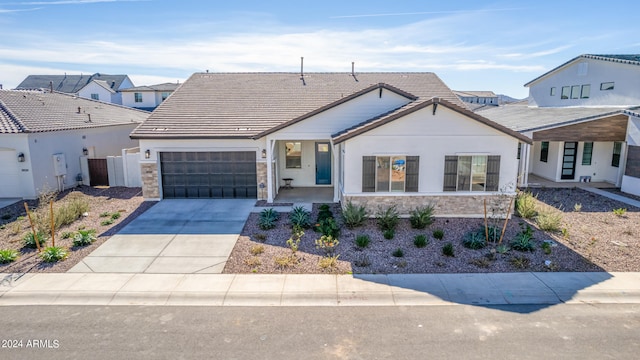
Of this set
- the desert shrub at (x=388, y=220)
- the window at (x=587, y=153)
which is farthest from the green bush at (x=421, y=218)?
the window at (x=587, y=153)

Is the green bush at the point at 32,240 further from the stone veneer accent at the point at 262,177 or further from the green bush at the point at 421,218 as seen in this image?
the green bush at the point at 421,218

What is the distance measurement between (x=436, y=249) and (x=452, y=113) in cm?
492

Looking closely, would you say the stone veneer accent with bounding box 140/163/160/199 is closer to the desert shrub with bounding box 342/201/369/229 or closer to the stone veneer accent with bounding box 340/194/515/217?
the stone veneer accent with bounding box 340/194/515/217

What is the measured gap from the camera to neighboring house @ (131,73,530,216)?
1414 centimetres

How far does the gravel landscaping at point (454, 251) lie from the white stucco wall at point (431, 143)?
5.67 feet

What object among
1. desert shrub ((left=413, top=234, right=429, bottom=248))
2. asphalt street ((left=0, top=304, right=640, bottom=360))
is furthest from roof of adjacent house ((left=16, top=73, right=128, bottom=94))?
asphalt street ((left=0, top=304, right=640, bottom=360))

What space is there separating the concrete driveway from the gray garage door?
91 centimetres

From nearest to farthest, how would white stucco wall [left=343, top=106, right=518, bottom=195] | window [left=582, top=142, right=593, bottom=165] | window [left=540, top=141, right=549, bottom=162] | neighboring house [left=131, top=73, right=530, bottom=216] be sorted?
1. white stucco wall [left=343, top=106, right=518, bottom=195]
2. neighboring house [left=131, top=73, right=530, bottom=216]
3. window [left=582, top=142, right=593, bottom=165]
4. window [left=540, top=141, right=549, bottom=162]

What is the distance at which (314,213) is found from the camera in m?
15.2

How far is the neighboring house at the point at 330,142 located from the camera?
14.1 meters

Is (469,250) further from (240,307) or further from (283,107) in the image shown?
(283,107)

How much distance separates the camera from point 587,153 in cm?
2103

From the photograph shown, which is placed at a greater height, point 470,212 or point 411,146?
point 411,146

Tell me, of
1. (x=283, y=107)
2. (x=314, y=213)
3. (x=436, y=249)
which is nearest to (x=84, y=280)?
(x=314, y=213)
